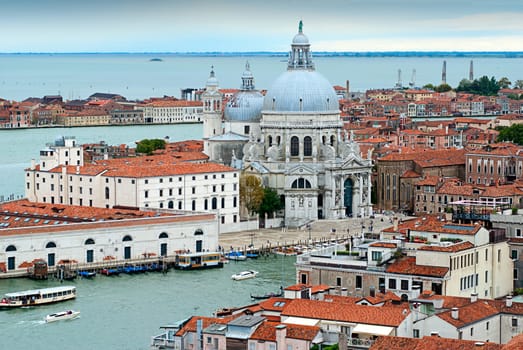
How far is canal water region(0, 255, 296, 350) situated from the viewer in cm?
2264

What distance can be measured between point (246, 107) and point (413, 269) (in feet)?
80.7

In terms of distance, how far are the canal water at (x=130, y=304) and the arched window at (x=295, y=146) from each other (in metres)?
9.63

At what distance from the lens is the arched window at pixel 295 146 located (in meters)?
42.1

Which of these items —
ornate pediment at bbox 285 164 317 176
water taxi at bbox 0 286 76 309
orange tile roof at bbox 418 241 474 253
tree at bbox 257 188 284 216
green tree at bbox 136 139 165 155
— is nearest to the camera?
orange tile roof at bbox 418 241 474 253

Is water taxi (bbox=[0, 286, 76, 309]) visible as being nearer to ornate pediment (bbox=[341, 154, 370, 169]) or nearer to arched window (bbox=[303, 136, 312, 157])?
ornate pediment (bbox=[341, 154, 370, 169])

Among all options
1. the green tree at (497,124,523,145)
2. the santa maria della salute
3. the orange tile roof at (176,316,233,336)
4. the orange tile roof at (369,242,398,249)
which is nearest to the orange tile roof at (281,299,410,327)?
the orange tile roof at (176,316,233,336)

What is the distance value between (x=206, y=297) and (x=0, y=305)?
3726 mm

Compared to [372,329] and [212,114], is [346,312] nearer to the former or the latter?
[372,329]

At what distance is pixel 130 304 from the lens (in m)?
26.1

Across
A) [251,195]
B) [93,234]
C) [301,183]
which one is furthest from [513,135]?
[93,234]

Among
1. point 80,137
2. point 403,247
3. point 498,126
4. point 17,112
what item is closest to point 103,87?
point 17,112

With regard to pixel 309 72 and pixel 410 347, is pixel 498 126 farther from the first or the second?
pixel 410 347

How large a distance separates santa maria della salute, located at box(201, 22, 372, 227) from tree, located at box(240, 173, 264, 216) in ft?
3.80

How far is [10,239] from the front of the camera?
1174 inches
